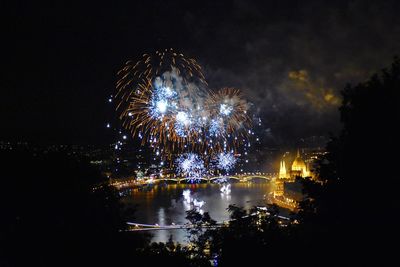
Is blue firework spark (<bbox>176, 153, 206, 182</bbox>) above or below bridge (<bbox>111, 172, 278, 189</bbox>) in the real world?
above

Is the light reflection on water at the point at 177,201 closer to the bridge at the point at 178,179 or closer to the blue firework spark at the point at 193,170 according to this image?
the bridge at the point at 178,179

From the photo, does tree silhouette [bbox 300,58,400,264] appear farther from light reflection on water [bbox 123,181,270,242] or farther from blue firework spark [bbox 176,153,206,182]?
blue firework spark [bbox 176,153,206,182]

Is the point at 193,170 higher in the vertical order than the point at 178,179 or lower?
higher

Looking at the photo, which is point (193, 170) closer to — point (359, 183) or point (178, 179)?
point (178, 179)

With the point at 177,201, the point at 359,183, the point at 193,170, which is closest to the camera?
the point at 359,183

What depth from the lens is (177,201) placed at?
101 feet

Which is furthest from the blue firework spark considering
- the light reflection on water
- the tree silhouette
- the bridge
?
the tree silhouette

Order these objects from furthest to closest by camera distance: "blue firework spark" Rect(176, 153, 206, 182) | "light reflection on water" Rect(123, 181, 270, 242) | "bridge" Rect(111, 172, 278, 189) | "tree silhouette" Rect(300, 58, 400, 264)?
"bridge" Rect(111, 172, 278, 189) < "blue firework spark" Rect(176, 153, 206, 182) < "light reflection on water" Rect(123, 181, 270, 242) < "tree silhouette" Rect(300, 58, 400, 264)

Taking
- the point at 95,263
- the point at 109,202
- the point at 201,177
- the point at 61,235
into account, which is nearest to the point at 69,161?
the point at 109,202

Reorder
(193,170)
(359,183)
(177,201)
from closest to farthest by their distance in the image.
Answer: (359,183), (177,201), (193,170)

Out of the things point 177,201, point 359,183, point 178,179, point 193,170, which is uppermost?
point 193,170

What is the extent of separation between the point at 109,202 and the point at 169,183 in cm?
3882

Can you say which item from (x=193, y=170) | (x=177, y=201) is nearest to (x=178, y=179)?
(x=193, y=170)

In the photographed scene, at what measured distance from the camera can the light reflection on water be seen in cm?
2328
